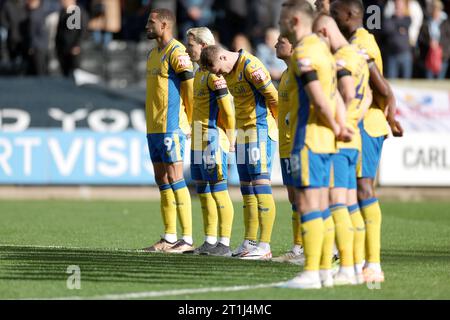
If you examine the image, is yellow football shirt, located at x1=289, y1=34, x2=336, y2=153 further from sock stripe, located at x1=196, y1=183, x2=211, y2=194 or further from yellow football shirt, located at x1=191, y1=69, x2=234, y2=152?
sock stripe, located at x1=196, y1=183, x2=211, y2=194

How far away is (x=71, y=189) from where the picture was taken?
820 inches

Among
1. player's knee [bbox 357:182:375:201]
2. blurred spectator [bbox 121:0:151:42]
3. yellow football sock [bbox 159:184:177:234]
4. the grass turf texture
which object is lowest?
the grass turf texture

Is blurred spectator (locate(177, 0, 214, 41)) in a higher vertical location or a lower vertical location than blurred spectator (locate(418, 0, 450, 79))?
higher

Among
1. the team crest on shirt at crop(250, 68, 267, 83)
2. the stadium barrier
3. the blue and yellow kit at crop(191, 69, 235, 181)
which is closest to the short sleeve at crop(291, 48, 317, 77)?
the team crest on shirt at crop(250, 68, 267, 83)

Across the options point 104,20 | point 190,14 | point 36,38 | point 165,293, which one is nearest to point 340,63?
point 165,293

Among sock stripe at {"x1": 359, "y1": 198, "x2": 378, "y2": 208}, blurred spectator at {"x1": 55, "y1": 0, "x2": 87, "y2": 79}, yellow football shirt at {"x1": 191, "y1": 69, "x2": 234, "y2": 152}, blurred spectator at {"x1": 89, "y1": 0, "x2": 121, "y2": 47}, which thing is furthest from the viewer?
blurred spectator at {"x1": 89, "y1": 0, "x2": 121, "y2": 47}

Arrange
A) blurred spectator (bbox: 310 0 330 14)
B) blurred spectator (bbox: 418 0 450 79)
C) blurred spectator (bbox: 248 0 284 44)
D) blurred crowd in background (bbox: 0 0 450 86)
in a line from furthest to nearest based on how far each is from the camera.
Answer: blurred spectator (bbox: 248 0 284 44), blurred spectator (bbox: 418 0 450 79), blurred crowd in background (bbox: 0 0 450 86), blurred spectator (bbox: 310 0 330 14)

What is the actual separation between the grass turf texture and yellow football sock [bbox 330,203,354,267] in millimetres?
320

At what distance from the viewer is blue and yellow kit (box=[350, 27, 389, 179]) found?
9539mm

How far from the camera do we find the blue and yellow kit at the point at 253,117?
11.5 meters

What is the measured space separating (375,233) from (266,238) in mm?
2274

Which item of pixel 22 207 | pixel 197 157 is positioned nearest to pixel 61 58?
pixel 22 207
